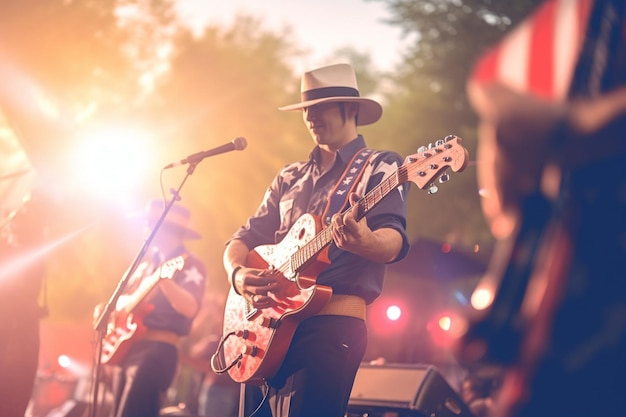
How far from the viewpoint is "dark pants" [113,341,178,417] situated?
6336 mm

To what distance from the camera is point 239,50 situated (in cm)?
2519

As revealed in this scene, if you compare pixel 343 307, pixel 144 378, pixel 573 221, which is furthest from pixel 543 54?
pixel 144 378

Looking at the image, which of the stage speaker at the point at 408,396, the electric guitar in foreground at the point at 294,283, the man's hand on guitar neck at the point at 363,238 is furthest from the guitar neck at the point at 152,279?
the man's hand on guitar neck at the point at 363,238

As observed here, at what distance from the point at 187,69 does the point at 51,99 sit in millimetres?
7300

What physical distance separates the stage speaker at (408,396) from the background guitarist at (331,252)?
1.78 metres

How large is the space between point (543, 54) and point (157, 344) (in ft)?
17.7

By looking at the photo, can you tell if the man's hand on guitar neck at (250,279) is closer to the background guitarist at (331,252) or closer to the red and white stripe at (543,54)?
the background guitarist at (331,252)

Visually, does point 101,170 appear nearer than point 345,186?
No

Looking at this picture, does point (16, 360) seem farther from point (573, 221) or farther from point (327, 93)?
point (573, 221)

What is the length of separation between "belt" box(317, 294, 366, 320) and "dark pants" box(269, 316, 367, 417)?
0.9 inches

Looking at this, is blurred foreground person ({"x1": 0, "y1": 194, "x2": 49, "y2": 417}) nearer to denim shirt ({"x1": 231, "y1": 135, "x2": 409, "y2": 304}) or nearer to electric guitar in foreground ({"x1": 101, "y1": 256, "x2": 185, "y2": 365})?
electric guitar in foreground ({"x1": 101, "y1": 256, "x2": 185, "y2": 365})

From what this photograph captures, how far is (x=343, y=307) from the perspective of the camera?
3.58 m

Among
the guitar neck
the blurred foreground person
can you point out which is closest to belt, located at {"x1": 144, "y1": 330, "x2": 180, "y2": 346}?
the guitar neck

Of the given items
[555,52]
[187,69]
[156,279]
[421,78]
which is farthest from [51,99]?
[555,52]
